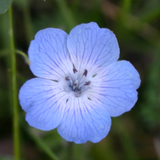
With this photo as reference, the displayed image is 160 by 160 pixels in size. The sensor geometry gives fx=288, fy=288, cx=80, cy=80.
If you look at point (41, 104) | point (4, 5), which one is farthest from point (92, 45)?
point (4, 5)

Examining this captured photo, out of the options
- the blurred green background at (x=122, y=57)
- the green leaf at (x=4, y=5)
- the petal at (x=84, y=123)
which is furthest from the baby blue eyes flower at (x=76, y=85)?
the blurred green background at (x=122, y=57)

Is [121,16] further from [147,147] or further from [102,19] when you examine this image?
[147,147]

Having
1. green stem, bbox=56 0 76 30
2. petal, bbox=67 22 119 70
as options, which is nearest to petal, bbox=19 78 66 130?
petal, bbox=67 22 119 70

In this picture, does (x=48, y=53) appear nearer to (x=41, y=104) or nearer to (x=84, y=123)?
(x=41, y=104)

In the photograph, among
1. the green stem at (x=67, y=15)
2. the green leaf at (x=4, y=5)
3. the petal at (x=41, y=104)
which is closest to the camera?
the petal at (x=41, y=104)

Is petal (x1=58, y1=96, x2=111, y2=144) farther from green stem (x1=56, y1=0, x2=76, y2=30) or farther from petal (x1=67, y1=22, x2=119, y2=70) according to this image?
green stem (x1=56, y1=0, x2=76, y2=30)

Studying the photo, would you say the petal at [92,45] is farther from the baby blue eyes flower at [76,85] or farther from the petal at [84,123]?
the petal at [84,123]
